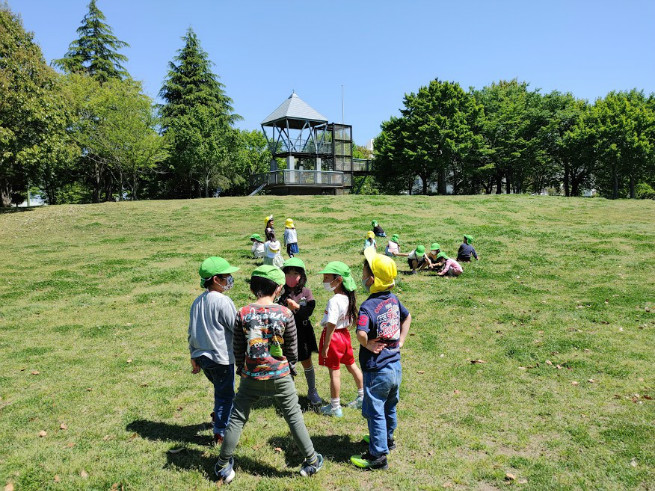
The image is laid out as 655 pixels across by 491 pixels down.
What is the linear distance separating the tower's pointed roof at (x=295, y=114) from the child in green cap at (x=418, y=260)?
96.0 ft

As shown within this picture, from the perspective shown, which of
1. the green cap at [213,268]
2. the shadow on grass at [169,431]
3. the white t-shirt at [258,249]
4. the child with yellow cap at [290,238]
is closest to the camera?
the green cap at [213,268]

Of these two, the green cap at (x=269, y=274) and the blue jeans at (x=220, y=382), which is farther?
the blue jeans at (x=220, y=382)

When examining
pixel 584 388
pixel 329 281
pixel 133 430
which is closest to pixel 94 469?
pixel 133 430

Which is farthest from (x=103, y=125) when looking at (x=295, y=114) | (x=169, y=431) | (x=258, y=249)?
(x=169, y=431)

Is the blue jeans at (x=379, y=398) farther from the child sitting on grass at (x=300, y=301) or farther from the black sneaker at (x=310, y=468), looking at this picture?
the child sitting on grass at (x=300, y=301)

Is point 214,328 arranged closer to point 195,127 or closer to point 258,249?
point 258,249

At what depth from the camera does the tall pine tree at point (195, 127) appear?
4478cm

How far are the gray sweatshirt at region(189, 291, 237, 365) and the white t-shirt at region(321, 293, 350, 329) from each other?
114cm

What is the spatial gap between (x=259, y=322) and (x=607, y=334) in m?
8.01

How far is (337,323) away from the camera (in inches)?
208

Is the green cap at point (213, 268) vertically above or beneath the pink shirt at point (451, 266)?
above

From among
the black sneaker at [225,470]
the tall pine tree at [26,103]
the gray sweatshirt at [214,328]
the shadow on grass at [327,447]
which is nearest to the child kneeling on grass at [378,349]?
the shadow on grass at [327,447]

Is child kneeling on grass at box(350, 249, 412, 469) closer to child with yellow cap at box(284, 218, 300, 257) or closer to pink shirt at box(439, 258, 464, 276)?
pink shirt at box(439, 258, 464, 276)

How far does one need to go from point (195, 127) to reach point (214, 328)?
44.6 metres
